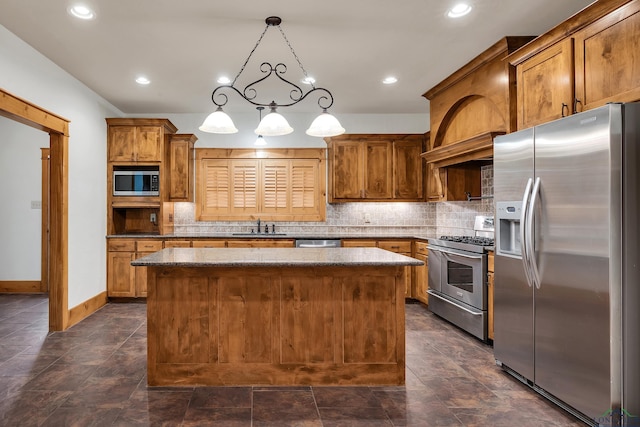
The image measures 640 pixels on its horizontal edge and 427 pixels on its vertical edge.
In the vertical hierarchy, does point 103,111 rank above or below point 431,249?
above

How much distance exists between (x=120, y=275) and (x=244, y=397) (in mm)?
3426

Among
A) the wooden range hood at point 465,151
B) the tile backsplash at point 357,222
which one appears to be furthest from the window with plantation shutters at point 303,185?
the wooden range hood at point 465,151

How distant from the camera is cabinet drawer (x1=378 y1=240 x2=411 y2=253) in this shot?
5383mm

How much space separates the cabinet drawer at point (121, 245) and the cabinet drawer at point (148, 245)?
0.07 metres

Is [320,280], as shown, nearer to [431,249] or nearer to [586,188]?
[586,188]

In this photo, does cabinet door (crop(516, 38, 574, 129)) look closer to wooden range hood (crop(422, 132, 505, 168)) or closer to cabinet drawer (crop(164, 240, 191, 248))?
wooden range hood (crop(422, 132, 505, 168))

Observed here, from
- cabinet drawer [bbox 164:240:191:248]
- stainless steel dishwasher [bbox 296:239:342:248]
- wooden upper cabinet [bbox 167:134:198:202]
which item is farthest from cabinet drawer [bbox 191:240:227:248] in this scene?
stainless steel dishwasher [bbox 296:239:342:248]

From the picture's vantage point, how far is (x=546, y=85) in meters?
2.86

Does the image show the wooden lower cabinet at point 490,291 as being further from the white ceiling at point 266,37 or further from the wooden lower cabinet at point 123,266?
the wooden lower cabinet at point 123,266

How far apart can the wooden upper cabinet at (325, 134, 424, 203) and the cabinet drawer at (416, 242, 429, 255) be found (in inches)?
30.6

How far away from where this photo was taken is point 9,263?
584 cm

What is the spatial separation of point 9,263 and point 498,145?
6.72 meters

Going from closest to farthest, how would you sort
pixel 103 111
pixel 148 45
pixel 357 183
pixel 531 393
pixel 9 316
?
1. pixel 531 393
2. pixel 148 45
3. pixel 9 316
4. pixel 103 111
5. pixel 357 183

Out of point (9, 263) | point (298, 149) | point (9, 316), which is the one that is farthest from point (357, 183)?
point (9, 263)
